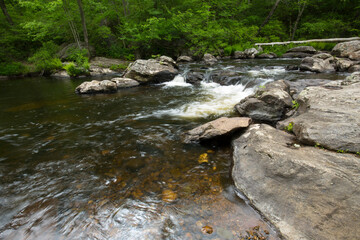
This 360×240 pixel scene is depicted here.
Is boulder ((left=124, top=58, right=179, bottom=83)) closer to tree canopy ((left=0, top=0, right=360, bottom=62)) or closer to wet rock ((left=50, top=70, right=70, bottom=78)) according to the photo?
tree canopy ((left=0, top=0, right=360, bottom=62))

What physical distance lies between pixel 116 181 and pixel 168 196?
99 centimetres

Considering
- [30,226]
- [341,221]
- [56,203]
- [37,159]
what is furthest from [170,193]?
[37,159]

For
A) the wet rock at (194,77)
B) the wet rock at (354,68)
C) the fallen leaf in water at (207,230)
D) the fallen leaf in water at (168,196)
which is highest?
the fallen leaf in water at (207,230)

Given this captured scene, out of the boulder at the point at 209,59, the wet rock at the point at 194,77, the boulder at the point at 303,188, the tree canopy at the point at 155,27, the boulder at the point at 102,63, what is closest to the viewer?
the boulder at the point at 303,188

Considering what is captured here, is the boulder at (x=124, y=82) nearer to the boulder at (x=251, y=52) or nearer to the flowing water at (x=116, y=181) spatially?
the flowing water at (x=116, y=181)

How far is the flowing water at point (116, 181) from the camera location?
89.8 inches

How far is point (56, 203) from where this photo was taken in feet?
8.77

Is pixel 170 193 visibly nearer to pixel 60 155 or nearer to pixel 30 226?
pixel 30 226

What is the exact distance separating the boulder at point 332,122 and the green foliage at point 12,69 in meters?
23.3

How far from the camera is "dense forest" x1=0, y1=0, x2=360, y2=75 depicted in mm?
17453

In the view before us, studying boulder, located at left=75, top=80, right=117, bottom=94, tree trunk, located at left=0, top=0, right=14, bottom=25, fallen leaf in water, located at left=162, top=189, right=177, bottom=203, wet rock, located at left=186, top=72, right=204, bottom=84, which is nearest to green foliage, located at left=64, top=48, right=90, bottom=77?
boulder, located at left=75, top=80, right=117, bottom=94

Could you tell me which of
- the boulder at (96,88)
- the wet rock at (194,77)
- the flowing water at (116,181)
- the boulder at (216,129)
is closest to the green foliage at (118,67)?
the boulder at (96,88)

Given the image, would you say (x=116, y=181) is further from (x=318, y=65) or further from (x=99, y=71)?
(x=99, y=71)

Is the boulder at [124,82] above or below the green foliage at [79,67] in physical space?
below
